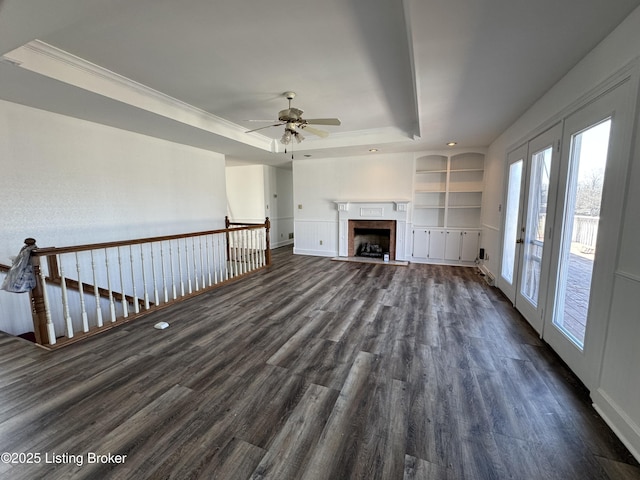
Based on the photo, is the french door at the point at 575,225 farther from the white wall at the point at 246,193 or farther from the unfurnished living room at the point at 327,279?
the white wall at the point at 246,193

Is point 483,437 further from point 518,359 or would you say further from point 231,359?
point 231,359

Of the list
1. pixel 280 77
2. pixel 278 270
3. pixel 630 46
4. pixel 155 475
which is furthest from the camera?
pixel 278 270

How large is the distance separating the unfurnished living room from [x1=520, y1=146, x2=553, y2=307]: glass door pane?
1.7 inches

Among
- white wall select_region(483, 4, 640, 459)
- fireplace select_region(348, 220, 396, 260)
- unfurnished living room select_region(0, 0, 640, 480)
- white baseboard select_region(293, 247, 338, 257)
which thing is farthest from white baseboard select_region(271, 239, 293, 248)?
white wall select_region(483, 4, 640, 459)

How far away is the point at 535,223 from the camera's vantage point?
3.13 m

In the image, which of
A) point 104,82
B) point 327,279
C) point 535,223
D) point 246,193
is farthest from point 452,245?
point 104,82

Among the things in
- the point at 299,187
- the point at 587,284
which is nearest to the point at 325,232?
the point at 299,187

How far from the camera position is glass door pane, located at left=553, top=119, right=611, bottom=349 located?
2.00 meters

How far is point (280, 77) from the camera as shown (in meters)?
3.03

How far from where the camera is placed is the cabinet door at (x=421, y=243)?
20.5 feet

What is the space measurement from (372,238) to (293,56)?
16.3ft

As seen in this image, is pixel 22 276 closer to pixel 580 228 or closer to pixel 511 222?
pixel 580 228

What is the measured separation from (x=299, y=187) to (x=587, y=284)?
598cm

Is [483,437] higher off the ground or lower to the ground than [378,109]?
lower
